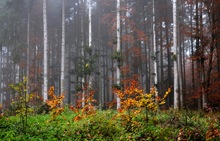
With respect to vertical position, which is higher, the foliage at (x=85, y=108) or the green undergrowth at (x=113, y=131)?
the foliage at (x=85, y=108)

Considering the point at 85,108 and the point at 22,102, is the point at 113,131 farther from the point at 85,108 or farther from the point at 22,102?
the point at 22,102

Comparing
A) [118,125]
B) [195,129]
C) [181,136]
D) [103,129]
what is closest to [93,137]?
[103,129]

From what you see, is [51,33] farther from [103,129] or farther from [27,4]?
[103,129]

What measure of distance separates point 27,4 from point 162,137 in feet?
70.8

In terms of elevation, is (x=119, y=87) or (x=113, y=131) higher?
(x=119, y=87)

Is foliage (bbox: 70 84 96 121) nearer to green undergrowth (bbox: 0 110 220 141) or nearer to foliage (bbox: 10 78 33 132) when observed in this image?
green undergrowth (bbox: 0 110 220 141)

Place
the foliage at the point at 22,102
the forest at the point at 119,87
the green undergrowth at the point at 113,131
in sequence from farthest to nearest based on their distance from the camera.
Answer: the foliage at the point at 22,102, the forest at the point at 119,87, the green undergrowth at the point at 113,131

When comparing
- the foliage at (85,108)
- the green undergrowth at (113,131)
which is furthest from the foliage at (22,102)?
the foliage at (85,108)

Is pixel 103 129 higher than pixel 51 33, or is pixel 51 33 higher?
pixel 51 33

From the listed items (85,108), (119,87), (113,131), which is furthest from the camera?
(119,87)

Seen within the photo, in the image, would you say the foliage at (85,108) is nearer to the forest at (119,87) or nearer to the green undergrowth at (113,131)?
the forest at (119,87)

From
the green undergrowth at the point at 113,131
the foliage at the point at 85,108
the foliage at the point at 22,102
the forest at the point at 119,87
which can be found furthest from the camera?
the foliage at the point at 85,108

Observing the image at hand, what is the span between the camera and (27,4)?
2366 centimetres

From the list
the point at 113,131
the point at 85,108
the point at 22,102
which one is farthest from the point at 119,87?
the point at 22,102
